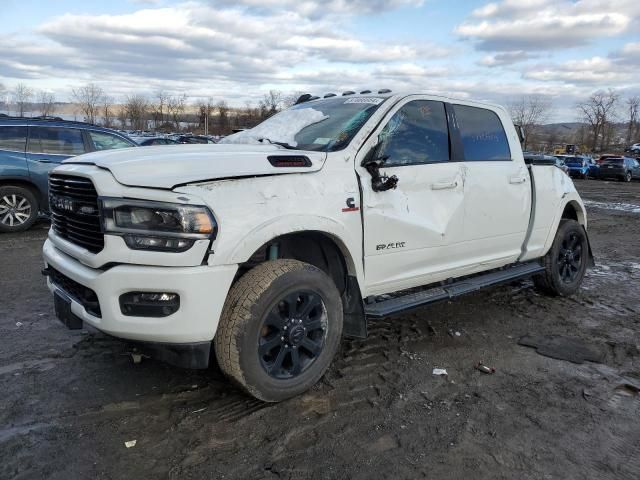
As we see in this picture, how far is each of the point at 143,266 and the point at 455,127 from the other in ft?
9.21

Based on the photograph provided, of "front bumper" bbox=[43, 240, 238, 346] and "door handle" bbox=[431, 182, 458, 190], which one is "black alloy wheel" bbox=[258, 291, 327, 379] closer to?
"front bumper" bbox=[43, 240, 238, 346]

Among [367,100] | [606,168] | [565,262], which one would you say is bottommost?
[606,168]

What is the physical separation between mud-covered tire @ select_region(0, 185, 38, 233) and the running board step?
23.2 ft

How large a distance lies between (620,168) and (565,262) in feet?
99.0

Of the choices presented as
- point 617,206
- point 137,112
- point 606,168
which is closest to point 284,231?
point 617,206

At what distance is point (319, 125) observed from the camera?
4.06 m

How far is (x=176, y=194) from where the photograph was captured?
2.81m

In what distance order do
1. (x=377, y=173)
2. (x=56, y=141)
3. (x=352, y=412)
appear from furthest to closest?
1. (x=56, y=141)
2. (x=377, y=173)
3. (x=352, y=412)

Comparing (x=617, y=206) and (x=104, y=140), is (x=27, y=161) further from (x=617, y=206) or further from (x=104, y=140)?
(x=617, y=206)

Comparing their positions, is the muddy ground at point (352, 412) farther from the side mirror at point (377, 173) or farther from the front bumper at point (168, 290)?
the side mirror at point (377, 173)

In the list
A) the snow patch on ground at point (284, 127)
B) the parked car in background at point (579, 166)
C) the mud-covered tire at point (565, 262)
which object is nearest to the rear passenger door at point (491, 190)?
the mud-covered tire at point (565, 262)

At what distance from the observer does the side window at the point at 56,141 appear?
8.73 m

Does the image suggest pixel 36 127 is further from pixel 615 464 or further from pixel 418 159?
pixel 615 464

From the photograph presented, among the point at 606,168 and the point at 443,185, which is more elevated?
the point at 443,185
